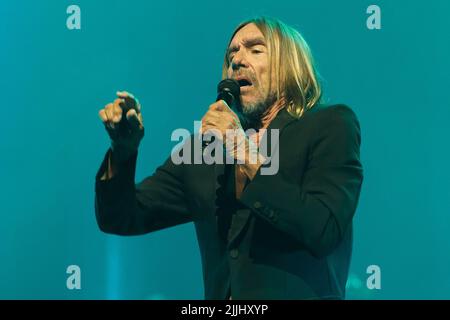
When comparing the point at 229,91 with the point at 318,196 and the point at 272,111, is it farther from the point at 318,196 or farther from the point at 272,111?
the point at 318,196

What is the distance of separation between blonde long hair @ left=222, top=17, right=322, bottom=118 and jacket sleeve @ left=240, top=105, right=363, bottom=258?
0.17m

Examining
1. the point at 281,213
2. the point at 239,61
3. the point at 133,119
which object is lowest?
the point at 281,213

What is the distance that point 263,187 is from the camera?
1.16 m

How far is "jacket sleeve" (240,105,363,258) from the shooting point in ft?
3.74

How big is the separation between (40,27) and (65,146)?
44 centimetres

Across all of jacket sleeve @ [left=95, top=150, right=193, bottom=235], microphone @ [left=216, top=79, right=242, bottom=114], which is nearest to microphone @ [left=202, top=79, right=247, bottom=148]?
microphone @ [left=216, top=79, right=242, bottom=114]

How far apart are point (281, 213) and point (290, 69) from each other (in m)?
0.38

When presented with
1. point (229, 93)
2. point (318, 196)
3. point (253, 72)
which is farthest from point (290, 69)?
point (318, 196)

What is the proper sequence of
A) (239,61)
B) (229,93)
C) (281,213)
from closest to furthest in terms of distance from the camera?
(281,213)
(229,93)
(239,61)

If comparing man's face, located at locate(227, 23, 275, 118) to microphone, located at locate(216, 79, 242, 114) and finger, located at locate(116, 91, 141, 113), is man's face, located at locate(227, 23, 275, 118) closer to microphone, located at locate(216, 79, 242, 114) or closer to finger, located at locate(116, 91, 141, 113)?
microphone, located at locate(216, 79, 242, 114)

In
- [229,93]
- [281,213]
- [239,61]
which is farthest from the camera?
[239,61]

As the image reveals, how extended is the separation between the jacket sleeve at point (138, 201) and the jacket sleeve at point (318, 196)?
0.79 feet

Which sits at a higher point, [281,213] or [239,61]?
[239,61]

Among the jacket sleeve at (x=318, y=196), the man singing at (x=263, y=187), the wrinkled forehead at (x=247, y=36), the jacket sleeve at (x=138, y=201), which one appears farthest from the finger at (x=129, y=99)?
the wrinkled forehead at (x=247, y=36)
